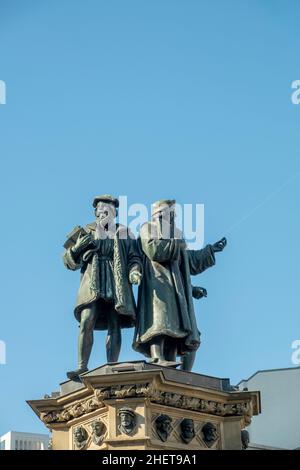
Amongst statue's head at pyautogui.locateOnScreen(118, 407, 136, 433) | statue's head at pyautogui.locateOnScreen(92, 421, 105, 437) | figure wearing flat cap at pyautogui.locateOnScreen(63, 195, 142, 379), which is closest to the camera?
statue's head at pyautogui.locateOnScreen(118, 407, 136, 433)

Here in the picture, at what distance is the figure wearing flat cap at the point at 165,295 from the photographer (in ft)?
72.9

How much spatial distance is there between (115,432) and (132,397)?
2.03 ft

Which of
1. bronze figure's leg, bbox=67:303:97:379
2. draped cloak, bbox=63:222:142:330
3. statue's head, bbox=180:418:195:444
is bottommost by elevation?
statue's head, bbox=180:418:195:444

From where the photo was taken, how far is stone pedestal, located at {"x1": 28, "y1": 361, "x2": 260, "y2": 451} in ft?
68.1

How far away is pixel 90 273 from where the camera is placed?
22.8 metres

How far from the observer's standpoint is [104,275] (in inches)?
899

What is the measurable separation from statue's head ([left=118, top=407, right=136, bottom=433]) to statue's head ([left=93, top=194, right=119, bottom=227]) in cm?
395

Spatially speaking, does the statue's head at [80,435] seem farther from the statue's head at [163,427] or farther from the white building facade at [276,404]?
the white building facade at [276,404]

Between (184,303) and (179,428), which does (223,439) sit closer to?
(179,428)

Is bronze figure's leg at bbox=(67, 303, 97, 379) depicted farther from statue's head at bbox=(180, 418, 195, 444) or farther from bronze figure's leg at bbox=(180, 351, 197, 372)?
statue's head at bbox=(180, 418, 195, 444)

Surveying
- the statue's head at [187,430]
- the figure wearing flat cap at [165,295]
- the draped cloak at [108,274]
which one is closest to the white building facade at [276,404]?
the figure wearing flat cap at [165,295]

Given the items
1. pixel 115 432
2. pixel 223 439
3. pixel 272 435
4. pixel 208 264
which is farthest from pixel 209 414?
pixel 272 435

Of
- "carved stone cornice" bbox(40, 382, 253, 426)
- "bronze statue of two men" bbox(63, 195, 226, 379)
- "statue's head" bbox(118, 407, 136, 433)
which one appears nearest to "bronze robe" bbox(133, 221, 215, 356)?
"bronze statue of two men" bbox(63, 195, 226, 379)

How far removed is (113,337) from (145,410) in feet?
6.94
